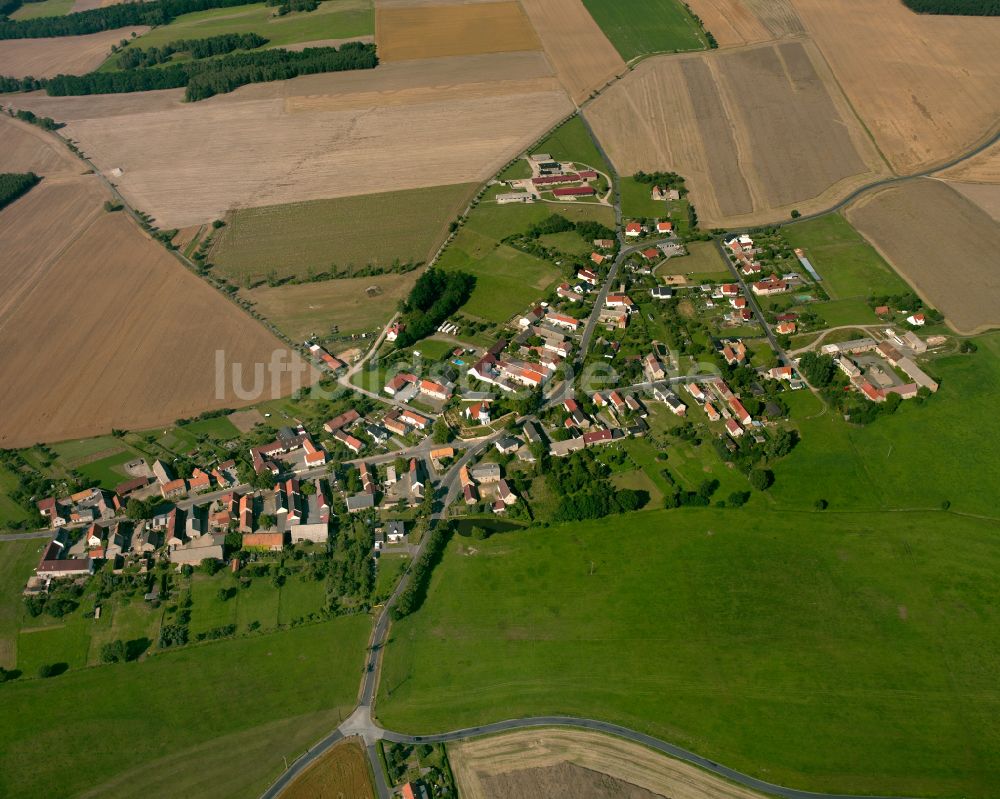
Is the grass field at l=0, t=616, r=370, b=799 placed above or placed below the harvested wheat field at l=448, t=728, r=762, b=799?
above

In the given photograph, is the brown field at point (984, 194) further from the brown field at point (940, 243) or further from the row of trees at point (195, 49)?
the row of trees at point (195, 49)

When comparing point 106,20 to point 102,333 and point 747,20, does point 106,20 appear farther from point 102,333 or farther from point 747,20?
point 747,20

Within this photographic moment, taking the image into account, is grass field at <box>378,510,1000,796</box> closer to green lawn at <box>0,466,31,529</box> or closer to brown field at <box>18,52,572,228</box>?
green lawn at <box>0,466,31,529</box>

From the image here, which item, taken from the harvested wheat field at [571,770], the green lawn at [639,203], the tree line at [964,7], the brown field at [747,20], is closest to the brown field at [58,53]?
the green lawn at [639,203]

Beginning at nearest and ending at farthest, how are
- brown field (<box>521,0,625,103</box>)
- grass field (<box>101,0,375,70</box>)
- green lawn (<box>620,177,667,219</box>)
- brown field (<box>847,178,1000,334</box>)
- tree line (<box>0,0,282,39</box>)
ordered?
brown field (<box>847,178,1000,334</box>)
green lawn (<box>620,177,667,219</box>)
brown field (<box>521,0,625,103</box>)
grass field (<box>101,0,375,70</box>)
tree line (<box>0,0,282,39</box>)

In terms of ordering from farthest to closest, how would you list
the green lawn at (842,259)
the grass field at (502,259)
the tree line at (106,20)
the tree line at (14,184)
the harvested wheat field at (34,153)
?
the tree line at (106,20) → the harvested wheat field at (34,153) → the tree line at (14,184) → the grass field at (502,259) → the green lawn at (842,259)

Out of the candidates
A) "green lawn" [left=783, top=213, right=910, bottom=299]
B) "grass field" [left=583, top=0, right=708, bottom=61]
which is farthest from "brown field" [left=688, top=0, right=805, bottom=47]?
"green lawn" [left=783, top=213, right=910, bottom=299]

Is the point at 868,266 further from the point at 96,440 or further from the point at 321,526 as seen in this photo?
the point at 96,440
